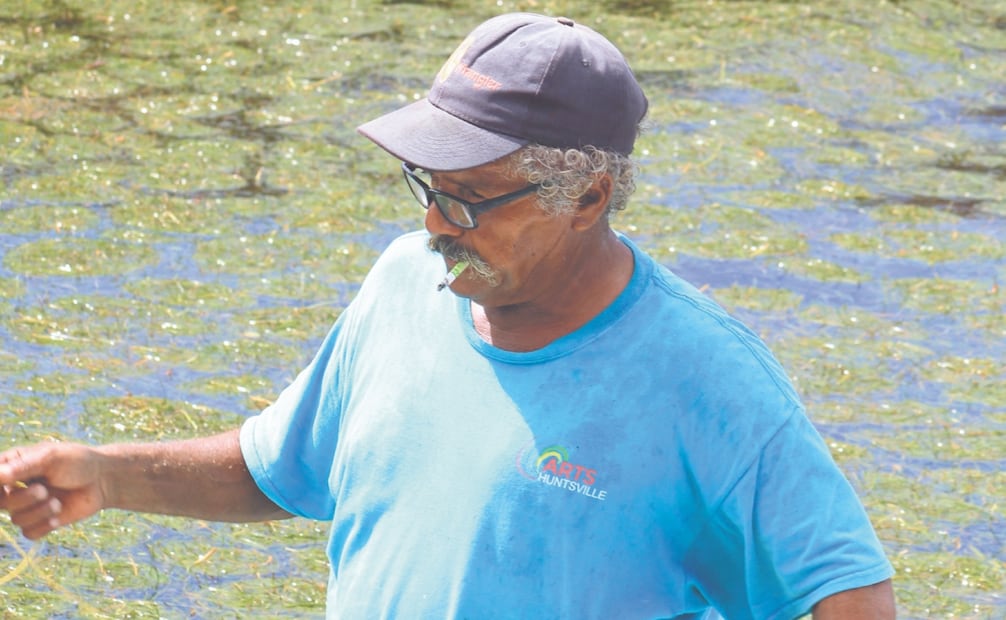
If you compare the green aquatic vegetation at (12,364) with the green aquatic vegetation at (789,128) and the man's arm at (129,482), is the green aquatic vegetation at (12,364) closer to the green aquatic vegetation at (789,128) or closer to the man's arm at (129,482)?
the man's arm at (129,482)

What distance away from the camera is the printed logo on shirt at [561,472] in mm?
2201

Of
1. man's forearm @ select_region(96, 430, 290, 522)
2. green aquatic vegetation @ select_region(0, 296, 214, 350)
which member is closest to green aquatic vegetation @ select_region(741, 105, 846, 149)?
green aquatic vegetation @ select_region(0, 296, 214, 350)

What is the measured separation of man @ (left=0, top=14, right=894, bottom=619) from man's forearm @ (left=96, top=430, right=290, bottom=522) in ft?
0.31

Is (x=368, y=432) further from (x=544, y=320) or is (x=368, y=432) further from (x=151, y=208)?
(x=151, y=208)

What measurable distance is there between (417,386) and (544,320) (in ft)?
0.69

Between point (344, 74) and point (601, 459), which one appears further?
point (344, 74)

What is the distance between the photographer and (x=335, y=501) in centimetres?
256

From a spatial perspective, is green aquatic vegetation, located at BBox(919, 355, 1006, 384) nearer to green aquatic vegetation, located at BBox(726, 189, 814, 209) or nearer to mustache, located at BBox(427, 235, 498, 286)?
green aquatic vegetation, located at BBox(726, 189, 814, 209)

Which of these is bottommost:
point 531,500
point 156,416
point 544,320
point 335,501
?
point 156,416

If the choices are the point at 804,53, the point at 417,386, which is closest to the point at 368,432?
the point at 417,386

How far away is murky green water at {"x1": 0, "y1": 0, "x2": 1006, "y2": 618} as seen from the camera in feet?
15.0

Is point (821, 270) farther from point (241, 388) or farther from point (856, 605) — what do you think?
point (856, 605)

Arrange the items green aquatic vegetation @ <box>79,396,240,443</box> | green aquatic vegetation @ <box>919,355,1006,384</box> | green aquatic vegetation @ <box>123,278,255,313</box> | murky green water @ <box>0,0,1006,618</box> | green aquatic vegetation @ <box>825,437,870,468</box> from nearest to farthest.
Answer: murky green water @ <box>0,0,1006,618</box>, green aquatic vegetation @ <box>79,396,240,443</box>, green aquatic vegetation @ <box>825,437,870,468</box>, green aquatic vegetation @ <box>919,355,1006,384</box>, green aquatic vegetation @ <box>123,278,255,313</box>

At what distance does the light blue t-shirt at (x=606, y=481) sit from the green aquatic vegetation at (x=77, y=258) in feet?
12.5
